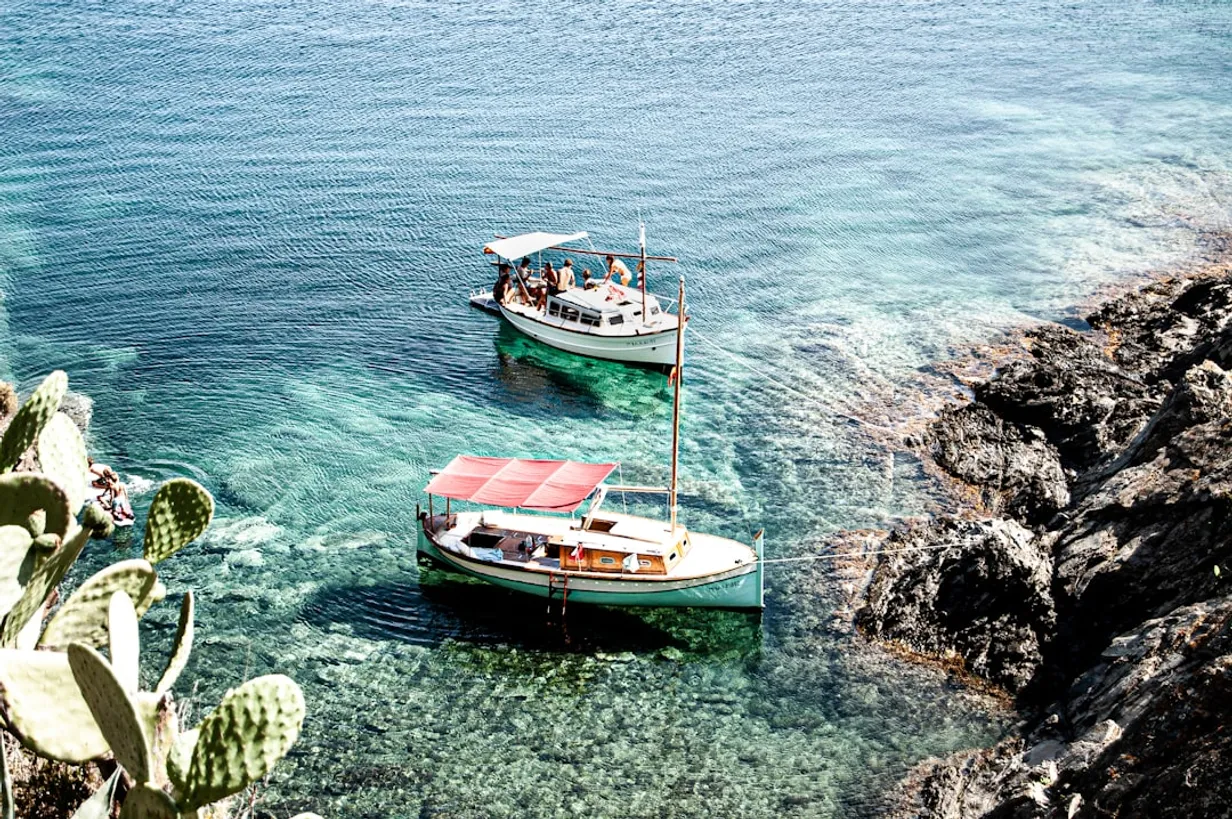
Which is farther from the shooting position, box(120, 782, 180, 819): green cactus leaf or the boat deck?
the boat deck

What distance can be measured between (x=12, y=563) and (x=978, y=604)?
2440 cm

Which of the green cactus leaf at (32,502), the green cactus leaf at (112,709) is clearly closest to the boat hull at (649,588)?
the green cactus leaf at (32,502)

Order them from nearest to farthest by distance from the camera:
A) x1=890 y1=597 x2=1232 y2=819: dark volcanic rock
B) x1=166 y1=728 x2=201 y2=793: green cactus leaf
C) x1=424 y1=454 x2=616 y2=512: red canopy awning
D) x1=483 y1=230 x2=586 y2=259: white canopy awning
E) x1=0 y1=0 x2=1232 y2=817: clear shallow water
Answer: x1=166 y1=728 x2=201 y2=793: green cactus leaf < x1=890 y1=597 x2=1232 y2=819: dark volcanic rock < x1=0 y1=0 x2=1232 y2=817: clear shallow water < x1=424 y1=454 x2=616 y2=512: red canopy awning < x1=483 y1=230 x2=586 y2=259: white canopy awning

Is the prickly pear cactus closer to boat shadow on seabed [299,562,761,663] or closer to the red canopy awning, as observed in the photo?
boat shadow on seabed [299,562,761,663]

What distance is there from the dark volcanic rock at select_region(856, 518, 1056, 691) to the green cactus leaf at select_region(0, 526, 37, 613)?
75.3 ft

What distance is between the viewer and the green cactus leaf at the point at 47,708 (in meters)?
9.20

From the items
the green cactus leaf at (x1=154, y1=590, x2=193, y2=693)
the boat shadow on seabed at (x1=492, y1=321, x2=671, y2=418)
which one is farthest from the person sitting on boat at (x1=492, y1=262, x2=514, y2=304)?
the green cactus leaf at (x1=154, y1=590, x2=193, y2=693)

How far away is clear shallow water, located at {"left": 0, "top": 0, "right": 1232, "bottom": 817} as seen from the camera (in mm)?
27312

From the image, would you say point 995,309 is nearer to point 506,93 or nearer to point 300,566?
point 300,566

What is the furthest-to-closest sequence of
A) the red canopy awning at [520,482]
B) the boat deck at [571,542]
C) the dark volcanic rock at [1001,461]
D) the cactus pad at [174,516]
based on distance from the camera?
the dark volcanic rock at [1001,461] < the red canopy awning at [520,482] < the boat deck at [571,542] < the cactus pad at [174,516]

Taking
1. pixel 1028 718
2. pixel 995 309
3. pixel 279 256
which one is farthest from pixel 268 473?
pixel 995 309

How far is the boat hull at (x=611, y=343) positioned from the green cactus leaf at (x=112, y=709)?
36935 mm

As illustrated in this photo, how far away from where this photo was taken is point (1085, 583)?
28594 millimetres

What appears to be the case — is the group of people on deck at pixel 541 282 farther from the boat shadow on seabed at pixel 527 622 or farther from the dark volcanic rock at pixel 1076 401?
the boat shadow on seabed at pixel 527 622
